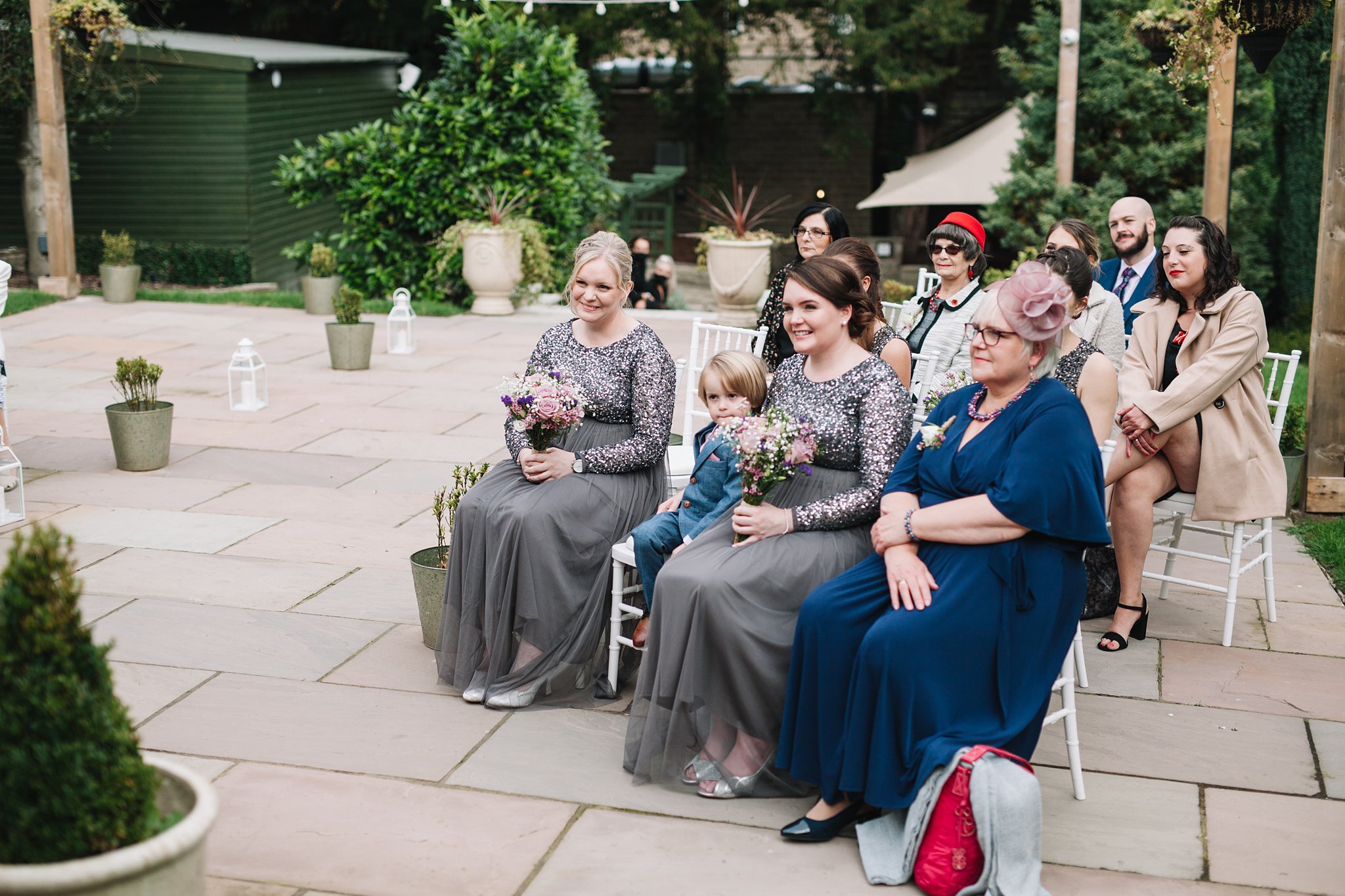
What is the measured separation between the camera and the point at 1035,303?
3.79m

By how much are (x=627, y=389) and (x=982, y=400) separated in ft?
4.75

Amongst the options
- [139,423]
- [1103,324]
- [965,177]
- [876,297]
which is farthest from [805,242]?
[965,177]

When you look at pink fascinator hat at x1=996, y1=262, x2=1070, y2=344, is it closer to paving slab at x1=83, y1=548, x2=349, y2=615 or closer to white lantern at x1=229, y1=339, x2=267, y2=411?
paving slab at x1=83, y1=548, x2=349, y2=615

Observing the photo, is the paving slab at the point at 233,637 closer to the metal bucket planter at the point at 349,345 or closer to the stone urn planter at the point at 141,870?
the stone urn planter at the point at 141,870

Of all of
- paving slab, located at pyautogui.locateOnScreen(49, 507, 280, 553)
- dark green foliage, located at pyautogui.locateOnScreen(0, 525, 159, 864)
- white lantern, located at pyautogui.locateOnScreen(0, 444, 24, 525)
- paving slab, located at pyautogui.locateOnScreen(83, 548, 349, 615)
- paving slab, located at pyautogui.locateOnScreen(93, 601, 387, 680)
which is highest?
dark green foliage, located at pyautogui.locateOnScreen(0, 525, 159, 864)

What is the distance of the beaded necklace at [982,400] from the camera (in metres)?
3.92

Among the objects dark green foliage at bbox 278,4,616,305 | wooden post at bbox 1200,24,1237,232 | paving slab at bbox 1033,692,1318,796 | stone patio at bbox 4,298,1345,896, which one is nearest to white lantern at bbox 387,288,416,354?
dark green foliage at bbox 278,4,616,305

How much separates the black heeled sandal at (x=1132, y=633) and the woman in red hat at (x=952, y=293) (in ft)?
3.91

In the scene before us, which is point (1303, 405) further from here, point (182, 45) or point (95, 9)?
point (182, 45)

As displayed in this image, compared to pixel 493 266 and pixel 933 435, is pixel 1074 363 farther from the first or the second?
pixel 493 266

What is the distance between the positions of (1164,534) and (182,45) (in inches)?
602

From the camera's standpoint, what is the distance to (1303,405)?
8094mm

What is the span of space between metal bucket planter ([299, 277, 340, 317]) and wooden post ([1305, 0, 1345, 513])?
385 inches

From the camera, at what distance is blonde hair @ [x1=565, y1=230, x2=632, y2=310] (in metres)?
4.86
